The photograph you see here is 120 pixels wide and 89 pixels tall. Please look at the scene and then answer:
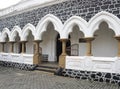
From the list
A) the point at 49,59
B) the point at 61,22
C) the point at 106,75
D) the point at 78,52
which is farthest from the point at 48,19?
the point at 106,75

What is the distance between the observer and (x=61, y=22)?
10.7m

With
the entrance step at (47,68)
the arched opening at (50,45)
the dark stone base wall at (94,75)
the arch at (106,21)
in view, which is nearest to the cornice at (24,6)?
the arched opening at (50,45)

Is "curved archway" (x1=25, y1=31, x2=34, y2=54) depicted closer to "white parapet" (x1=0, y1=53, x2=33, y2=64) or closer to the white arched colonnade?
the white arched colonnade

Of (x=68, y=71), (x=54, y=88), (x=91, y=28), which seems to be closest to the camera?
(x=54, y=88)

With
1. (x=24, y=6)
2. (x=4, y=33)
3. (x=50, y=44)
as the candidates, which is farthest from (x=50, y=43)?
(x=4, y=33)

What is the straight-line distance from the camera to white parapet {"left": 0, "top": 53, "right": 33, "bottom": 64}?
12812 millimetres

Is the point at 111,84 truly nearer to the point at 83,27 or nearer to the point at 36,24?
the point at 83,27

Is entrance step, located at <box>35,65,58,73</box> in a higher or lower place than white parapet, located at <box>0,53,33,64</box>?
lower

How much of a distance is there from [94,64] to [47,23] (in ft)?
14.0

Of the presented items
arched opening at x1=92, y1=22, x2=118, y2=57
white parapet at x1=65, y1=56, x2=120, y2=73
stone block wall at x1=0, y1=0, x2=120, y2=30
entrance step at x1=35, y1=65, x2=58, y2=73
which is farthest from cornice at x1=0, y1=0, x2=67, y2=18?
entrance step at x1=35, y1=65, x2=58, y2=73

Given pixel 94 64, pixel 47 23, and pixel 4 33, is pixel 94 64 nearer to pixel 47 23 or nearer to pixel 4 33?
pixel 47 23

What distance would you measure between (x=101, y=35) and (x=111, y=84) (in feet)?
11.5

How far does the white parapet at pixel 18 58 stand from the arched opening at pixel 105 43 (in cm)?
423

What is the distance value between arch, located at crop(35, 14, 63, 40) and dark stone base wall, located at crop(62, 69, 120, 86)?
2.40 metres
